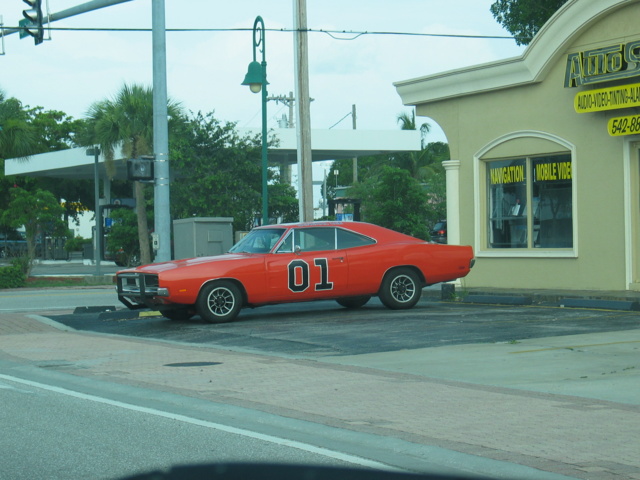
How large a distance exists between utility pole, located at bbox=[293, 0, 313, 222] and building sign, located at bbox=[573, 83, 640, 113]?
5.77 meters

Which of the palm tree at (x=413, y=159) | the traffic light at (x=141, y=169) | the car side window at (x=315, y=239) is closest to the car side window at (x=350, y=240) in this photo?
the car side window at (x=315, y=239)

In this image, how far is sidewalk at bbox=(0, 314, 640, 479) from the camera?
6.20 metres

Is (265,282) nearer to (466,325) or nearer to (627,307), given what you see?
(466,325)

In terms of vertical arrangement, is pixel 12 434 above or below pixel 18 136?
below

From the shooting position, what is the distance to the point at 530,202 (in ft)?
59.6

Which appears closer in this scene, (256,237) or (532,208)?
(256,237)

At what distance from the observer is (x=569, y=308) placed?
15695mm

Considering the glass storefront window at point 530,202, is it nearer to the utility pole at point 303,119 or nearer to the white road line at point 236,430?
the utility pole at point 303,119

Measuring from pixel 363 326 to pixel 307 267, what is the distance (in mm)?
1759

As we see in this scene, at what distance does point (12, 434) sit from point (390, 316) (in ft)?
28.9

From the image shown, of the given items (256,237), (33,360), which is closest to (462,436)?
(33,360)

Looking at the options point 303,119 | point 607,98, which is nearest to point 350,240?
point 303,119

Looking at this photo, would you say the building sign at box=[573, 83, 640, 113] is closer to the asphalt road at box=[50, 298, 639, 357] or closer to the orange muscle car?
the orange muscle car

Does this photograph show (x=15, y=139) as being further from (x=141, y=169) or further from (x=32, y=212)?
(x=141, y=169)
